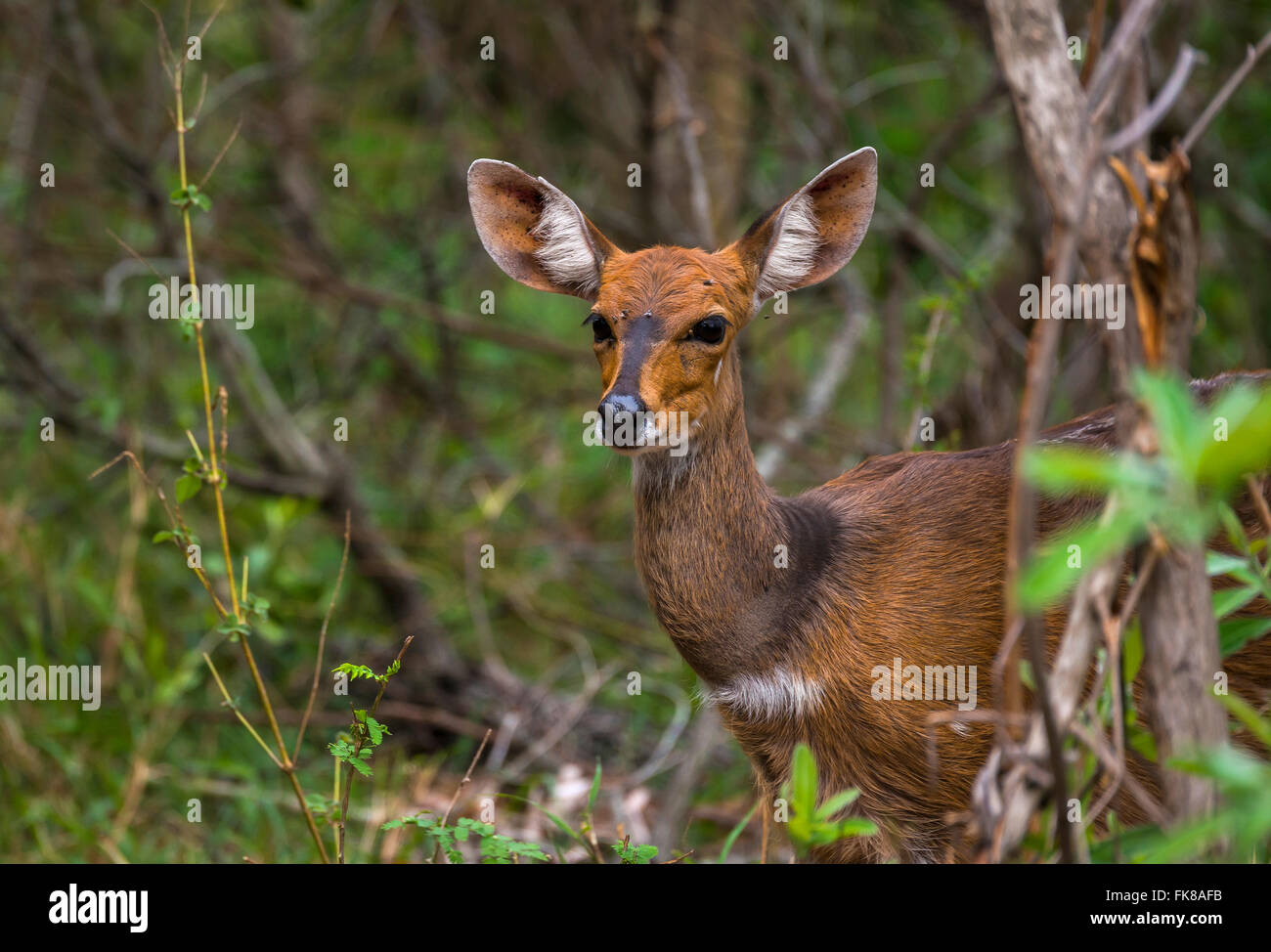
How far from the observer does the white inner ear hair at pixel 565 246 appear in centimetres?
460

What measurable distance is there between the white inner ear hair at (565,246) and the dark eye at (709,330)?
58cm

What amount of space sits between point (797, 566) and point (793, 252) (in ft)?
3.44

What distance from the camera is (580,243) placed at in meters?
4.60

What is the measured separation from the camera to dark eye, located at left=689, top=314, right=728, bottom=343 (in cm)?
418

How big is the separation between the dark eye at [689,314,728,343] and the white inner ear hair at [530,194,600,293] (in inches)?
22.6

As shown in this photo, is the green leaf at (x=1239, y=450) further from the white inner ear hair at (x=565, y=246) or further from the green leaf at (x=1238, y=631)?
the white inner ear hair at (x=565, y=246)

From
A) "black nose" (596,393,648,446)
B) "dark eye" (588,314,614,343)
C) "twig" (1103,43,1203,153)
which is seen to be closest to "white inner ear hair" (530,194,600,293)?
"dark eye" (588,314,614,343)

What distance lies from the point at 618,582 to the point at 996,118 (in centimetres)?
414

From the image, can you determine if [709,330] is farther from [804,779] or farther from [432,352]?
[432,352]

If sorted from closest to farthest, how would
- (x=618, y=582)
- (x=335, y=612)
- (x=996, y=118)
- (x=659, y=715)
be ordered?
(x=659, y=715) → (x=335, y=612) → (x=618, y=582) → (x=996, y=118)

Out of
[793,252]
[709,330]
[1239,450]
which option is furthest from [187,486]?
[1239,450]
